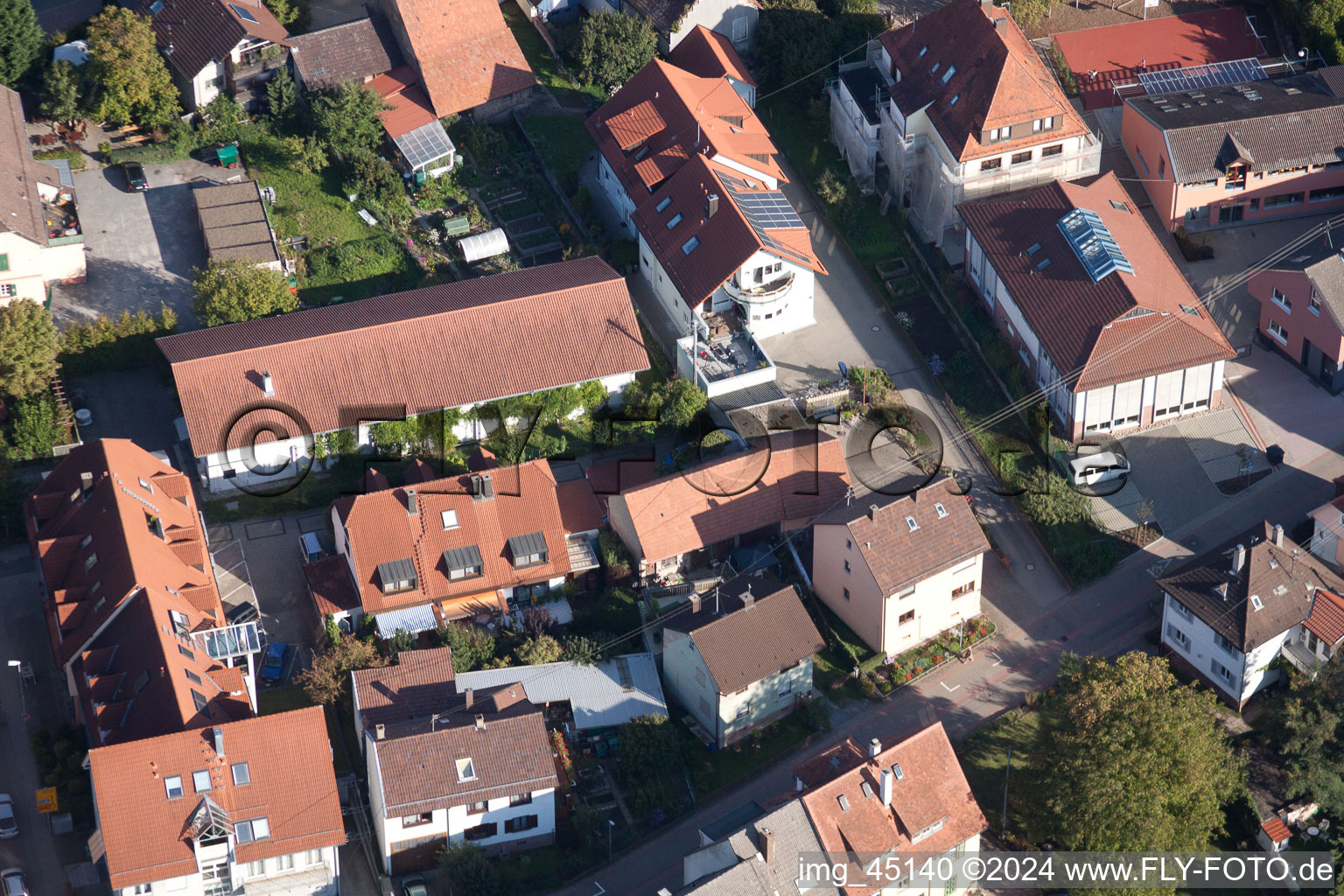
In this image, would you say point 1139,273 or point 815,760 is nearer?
point 815,760

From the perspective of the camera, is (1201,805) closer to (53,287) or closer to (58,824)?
(58,824)

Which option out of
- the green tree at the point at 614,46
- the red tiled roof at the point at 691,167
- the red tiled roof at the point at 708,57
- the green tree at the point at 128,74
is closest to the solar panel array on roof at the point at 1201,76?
the red tiled roof at the point at 691,167

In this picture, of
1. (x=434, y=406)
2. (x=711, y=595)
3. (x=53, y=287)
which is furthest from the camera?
(x=53, y=287)

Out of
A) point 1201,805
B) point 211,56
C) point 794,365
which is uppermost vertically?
point 211,56

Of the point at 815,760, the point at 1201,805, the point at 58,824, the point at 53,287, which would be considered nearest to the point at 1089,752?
the point at 1201,805

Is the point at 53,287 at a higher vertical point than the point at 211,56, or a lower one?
lower

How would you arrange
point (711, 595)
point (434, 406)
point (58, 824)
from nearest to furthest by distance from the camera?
point (58, 824), point (711, 595), point (434, 406)
